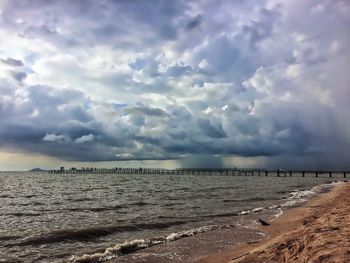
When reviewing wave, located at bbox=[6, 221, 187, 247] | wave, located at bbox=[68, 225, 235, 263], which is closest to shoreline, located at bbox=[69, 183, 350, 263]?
wave, located at bbox=[68, 225, 235, 263]

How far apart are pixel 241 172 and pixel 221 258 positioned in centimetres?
16048

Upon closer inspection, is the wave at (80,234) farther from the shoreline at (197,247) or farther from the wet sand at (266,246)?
the wet sand at (266,246)

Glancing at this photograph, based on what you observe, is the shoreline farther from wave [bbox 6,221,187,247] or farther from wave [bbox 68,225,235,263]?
wave [bbox 6,221,187,247]

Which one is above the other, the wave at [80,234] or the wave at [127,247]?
the wave at [127,247]

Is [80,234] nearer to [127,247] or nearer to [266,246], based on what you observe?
[127,247]

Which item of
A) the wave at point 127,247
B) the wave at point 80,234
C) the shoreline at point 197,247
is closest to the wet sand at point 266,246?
the shoreline at point 197,247

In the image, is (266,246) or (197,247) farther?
(197,247)

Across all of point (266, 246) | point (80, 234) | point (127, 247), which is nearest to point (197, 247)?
point (127, 247)

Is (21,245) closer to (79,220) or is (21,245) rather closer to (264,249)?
(79,220)

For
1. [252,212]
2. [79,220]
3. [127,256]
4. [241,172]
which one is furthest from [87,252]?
[241,172]

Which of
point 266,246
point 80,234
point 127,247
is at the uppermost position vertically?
point 266,246

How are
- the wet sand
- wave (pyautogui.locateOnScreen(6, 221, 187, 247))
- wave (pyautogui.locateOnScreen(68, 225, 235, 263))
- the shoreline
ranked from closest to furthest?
1. the wet sand
2. the shoreline
3. wave (pyautogui.locateOnScreen(68, 225, 235, 263))
4. wave (pyautogui.locateOnScreen(6, 221, 187, 247))

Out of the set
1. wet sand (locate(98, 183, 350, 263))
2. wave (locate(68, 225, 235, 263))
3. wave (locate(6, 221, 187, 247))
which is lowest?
wave (locate(6, 221, 187, 247))

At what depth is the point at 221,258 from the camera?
37.3 feet
